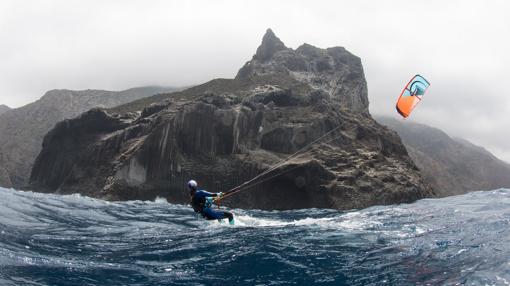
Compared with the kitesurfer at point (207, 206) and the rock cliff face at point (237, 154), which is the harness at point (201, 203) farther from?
the rock cliff face at point (237, 154)

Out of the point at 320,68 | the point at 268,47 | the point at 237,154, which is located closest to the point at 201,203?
the point at 237,154

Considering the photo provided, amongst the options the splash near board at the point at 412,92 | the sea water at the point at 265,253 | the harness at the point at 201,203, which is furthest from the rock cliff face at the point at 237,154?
the sea water at the point at 265,253

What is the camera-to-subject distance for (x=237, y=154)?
207ft

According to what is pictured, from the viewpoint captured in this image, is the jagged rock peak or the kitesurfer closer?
Answer: the kitesurfer

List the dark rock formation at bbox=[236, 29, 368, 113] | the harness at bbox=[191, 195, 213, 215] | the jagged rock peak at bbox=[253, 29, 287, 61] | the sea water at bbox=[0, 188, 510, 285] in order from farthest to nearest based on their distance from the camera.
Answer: the jagged rock peak at bbox=[253, 29, 287, 61]
the dark rock formation at bbox=[236, 29, 368, 113]
the harness at bbox=[191, 195, 213, 215]
the sea water at bbox=[0, 188, 510, 285]

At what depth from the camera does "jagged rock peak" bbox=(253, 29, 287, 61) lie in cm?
13025

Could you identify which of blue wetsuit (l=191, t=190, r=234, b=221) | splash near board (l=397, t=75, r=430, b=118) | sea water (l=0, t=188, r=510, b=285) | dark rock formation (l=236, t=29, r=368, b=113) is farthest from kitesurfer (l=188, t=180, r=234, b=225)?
dark rock formation (l=236, t=29, r=368, b=113)

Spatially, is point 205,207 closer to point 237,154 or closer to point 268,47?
point 237,154

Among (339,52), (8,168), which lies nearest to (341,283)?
(339,52)

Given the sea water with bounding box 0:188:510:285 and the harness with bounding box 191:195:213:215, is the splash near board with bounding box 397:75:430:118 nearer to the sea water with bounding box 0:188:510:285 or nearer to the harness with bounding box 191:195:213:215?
the sea water with bounding box 0:188:510:285

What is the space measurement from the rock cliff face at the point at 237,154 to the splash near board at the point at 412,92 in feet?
87.5

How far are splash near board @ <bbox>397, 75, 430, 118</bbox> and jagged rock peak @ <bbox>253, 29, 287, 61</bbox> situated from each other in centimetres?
10396

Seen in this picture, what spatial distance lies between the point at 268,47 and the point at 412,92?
357 ft

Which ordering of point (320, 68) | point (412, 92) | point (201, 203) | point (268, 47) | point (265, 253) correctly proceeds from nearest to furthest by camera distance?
1. point (265, 253)
2. point (201, 203)
3. point (412, 92)
4. point (320, 68)
5. point (268, 47)
